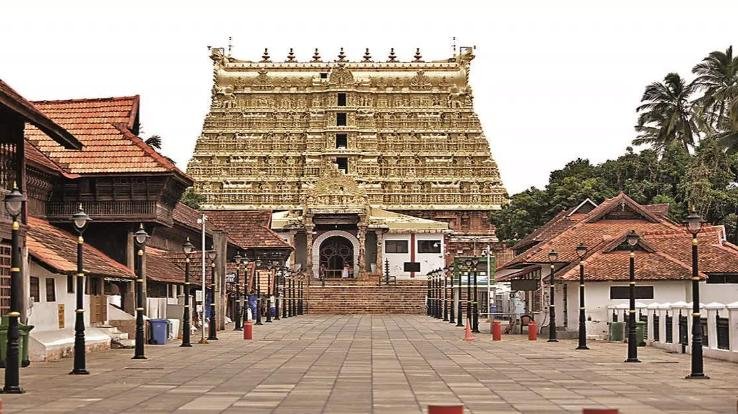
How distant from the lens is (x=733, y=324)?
31.1 meters

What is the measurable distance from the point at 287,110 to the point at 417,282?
84.1ft

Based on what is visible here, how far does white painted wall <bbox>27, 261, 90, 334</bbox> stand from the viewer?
34.0m

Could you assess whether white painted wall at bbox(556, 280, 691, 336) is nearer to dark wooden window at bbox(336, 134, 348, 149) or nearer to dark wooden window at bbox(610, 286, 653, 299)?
dark wooden window at bbox(610, 286, 653, 299)

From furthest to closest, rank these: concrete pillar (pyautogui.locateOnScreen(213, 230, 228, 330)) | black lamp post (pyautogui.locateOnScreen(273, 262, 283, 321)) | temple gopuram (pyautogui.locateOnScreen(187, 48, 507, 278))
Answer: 1. temple gopuram (pyautogui.locateOnScreen(187, 48, 507, 278))
2. black lamp post (pyautogui.locateOnScreen(273, 262, 283, 321))
3. concrete pillar (pyautogui.locateOnScreen(213, 230, 228, 330))

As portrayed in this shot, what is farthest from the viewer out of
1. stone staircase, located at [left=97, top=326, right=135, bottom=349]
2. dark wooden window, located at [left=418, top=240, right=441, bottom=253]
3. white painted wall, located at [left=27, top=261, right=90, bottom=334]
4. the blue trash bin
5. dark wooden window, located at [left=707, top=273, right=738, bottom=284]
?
dark wooden window, located at [left=418, top=240, right=441, bottom=253]

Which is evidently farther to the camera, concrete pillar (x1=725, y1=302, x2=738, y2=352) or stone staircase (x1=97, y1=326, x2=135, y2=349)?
stone staircase (x1=97, y1=326, x2=135, y2=349)

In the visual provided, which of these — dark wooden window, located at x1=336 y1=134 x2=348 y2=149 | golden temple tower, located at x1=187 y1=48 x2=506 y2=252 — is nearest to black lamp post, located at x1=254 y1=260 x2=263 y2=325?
golden temple tower, located at x1=187 y1=48 x2=506 y2=252

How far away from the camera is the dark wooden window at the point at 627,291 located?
4797cm

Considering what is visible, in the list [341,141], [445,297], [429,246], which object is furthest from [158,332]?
[341,141]

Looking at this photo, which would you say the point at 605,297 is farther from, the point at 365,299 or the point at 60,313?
the point at 365,299

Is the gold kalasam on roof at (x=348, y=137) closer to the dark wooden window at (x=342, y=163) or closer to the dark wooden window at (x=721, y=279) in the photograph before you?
the dark wooden window at (x=342, y=163)

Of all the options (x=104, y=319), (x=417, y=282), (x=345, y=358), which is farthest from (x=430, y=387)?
(x=417, y=282)

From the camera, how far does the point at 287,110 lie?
4813 inches

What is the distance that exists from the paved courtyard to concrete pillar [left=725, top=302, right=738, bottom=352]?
0.65 meters
